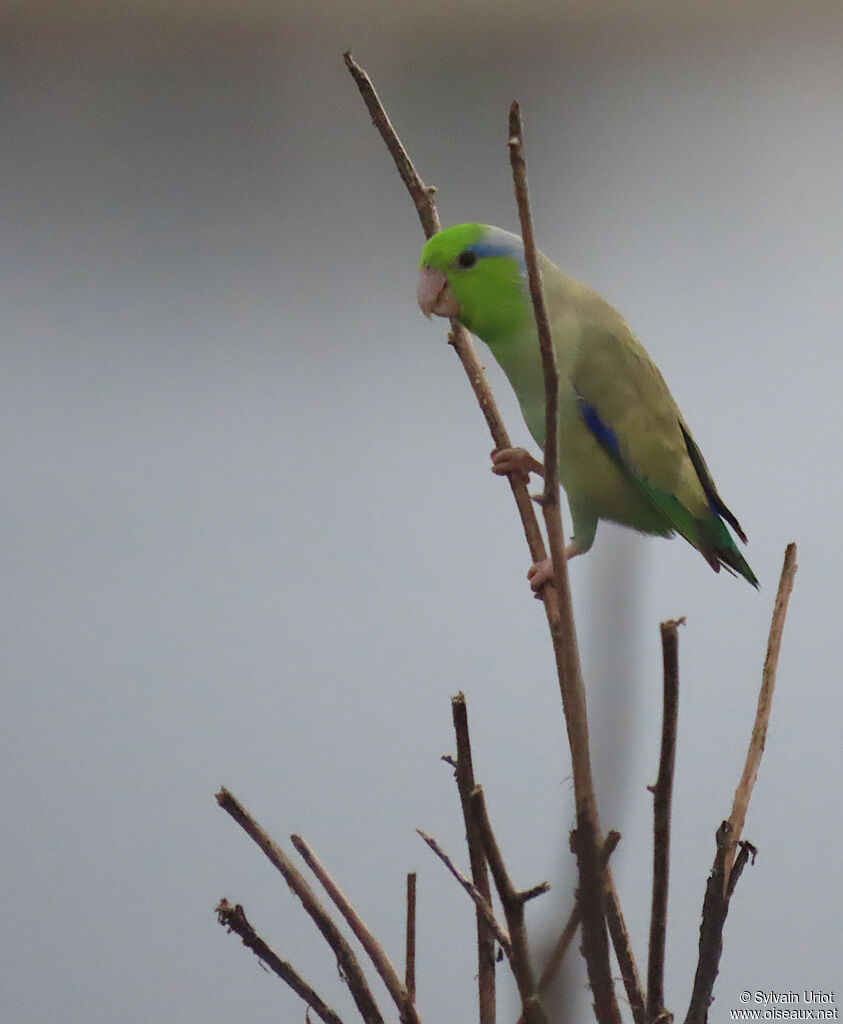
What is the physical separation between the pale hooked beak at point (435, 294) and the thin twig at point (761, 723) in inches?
18.8

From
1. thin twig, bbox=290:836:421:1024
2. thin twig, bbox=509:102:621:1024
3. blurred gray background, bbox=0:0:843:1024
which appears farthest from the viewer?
blurred gray background, bbox=0:0:843:1024

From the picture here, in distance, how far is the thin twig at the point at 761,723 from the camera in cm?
58

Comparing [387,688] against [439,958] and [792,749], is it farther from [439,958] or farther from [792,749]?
[792,749]

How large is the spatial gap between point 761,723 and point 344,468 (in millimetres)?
1391

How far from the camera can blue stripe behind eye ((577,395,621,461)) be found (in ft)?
3.36

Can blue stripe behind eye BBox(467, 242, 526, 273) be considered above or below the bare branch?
above

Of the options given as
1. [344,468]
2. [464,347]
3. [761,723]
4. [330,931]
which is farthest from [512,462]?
[344,468]

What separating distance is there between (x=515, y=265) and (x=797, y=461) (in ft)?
3.48

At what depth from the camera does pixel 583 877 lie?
46 cm

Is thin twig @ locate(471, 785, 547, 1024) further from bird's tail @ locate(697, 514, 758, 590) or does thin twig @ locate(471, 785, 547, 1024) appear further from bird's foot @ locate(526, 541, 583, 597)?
bird's tail @ locate(697, 514, 758, 590)

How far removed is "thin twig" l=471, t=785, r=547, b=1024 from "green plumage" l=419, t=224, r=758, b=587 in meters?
0.57

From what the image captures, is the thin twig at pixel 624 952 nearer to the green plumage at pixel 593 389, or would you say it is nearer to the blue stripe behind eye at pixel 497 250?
the green plumage at pixel 593 389

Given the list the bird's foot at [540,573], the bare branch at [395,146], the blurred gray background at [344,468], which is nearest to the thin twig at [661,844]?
the bird's foot at [540,573]

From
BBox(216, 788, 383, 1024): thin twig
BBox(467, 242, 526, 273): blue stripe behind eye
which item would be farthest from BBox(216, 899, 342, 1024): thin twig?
BBox(467, 242, 526, 273): blue stripe behind eye
